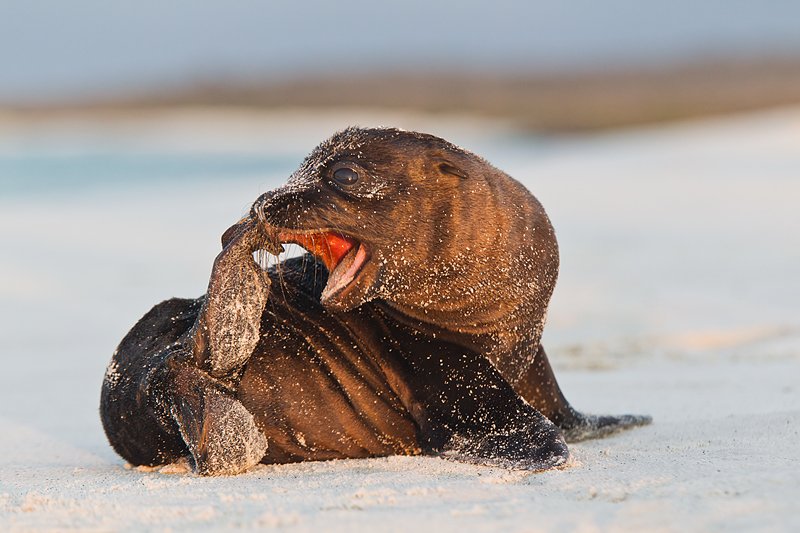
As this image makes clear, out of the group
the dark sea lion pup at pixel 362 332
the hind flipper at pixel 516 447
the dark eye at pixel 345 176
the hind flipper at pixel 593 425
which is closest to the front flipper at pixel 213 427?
the dark sea lion pup at pixel 362 332

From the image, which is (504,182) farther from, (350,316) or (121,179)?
(121,179)

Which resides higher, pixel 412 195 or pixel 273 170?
pixel 273 170

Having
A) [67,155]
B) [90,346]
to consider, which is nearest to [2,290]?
[90,346]

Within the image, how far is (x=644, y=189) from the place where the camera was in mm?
15234

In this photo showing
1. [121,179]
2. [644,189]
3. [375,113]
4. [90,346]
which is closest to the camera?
[90,346]

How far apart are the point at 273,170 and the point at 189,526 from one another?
26090 mm

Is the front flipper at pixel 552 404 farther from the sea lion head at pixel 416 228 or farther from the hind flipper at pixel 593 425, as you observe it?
the sea lion head at pixel 416 228

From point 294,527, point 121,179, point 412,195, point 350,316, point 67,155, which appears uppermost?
point 67,155

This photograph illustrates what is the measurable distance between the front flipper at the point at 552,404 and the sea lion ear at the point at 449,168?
853 mm

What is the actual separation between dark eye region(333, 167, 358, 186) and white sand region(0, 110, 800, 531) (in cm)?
106

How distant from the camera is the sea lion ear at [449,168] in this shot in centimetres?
478

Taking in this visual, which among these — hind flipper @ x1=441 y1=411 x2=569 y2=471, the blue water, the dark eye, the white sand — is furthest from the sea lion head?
the blue water

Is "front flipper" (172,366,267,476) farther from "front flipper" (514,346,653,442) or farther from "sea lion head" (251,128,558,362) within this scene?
"front flipper" (514,346,653,442)

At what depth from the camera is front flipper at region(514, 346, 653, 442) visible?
5082mm
